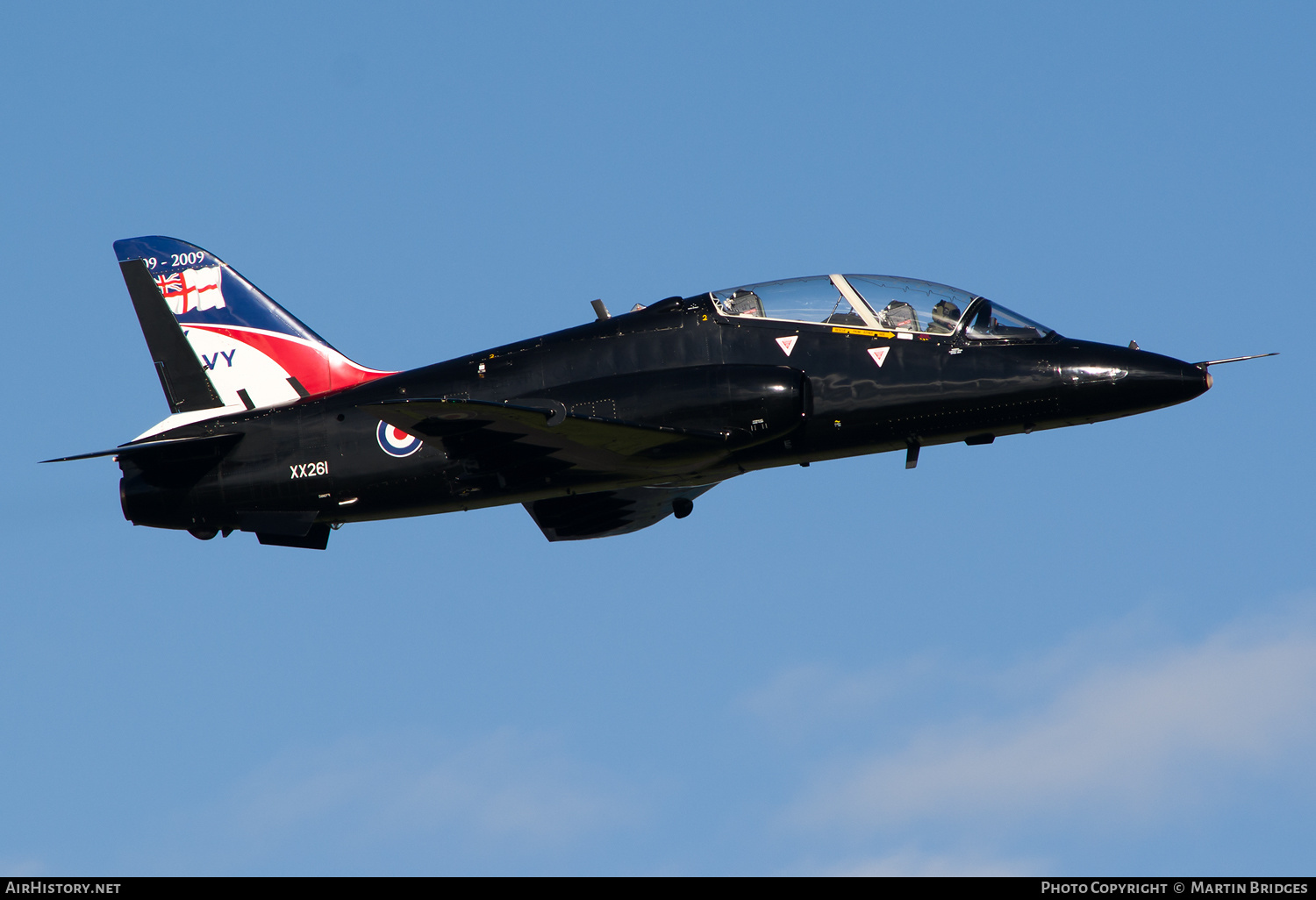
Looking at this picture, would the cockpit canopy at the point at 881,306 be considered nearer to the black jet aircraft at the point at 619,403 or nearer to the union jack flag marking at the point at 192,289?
the black jet aircraft at the point at 619,403

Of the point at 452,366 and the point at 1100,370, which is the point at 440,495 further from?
the point at 1100,370

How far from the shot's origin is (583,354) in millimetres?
22906

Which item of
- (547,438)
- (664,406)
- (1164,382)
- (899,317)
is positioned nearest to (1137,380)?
(1164,382)

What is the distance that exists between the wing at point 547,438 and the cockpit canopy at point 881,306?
2.51 m

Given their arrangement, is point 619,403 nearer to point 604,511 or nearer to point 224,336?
point 604,511

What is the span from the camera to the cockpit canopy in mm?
22094

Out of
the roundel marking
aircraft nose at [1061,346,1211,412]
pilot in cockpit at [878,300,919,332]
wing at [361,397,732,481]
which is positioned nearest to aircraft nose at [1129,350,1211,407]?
aircraft nose at [1061,346,1211,412]

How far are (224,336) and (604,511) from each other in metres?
7.39

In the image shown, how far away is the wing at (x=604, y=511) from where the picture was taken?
2598cm

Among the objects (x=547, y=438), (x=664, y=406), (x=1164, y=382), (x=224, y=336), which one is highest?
(x=224, y=336)

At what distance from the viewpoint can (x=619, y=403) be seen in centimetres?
2158

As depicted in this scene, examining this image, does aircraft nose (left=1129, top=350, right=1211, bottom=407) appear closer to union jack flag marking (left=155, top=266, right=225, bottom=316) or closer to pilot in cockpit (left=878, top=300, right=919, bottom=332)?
pilot in cockpit (left=878, top=300, right=919, bottom=332)

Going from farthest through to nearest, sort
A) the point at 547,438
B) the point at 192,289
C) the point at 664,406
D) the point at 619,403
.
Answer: the point at 192,289
the point at 547,438
the point at 619,403
the point at 664,406

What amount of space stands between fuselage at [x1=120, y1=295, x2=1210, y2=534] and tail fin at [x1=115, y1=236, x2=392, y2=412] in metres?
0.77
